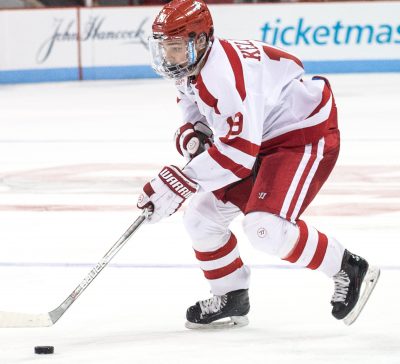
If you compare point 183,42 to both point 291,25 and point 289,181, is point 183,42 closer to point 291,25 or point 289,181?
point 289,181

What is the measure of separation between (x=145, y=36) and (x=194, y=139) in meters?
8.03

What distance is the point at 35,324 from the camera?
280cm

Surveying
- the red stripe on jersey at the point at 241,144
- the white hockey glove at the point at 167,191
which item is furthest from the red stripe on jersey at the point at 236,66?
the white hockey glove at the point at 167,191

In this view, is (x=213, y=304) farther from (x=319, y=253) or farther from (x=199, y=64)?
(x=199, y=64)

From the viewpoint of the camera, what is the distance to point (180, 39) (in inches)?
107

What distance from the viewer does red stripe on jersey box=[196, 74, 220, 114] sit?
106 inches

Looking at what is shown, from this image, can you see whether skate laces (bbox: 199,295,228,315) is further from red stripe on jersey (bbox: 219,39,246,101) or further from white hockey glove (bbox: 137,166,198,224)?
red stripe on jersey (bbox: 219,39,246,101)

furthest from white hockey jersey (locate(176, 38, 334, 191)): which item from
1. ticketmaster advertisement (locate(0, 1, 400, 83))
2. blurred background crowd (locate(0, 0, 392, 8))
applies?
blurred background crowd (locate(0, 0, 392, 8))

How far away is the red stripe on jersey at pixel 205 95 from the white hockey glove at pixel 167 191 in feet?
0.60

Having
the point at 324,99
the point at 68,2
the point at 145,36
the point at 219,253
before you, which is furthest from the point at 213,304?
the point at 68,2

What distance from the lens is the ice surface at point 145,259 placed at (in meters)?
2.72

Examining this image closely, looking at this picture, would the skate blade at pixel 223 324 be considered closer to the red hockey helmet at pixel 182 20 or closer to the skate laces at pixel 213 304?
the skate laces at pixel 213 304

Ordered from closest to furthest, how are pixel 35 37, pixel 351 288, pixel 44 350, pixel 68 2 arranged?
pixel 44 350 < pixel 351 288 < pixel 35 37 < pixel 68 2

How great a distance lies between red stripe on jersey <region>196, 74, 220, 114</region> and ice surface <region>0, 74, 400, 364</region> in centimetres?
61
